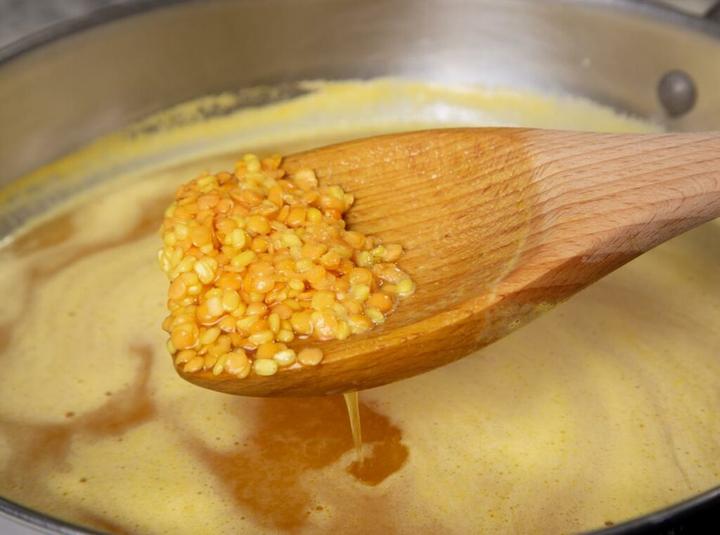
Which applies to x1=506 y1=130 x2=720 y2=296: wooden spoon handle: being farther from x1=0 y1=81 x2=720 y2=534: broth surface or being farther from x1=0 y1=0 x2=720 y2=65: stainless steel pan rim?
x1=0 y1=0 x2=720 y2=65: stainless steel pan rim

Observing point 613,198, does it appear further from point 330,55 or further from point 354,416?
point 330,55

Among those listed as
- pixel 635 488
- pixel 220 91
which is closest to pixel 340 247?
pixel 635 488

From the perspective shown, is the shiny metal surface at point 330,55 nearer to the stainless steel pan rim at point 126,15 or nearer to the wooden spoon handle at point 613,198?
the stainless steel pan rim at point 126,15

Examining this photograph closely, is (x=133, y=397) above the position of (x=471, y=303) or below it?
below

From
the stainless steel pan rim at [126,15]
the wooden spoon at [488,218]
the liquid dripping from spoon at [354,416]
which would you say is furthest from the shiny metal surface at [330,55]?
the liquid dripping from spoon at [354,416]

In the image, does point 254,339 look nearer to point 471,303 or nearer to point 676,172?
point 471,303

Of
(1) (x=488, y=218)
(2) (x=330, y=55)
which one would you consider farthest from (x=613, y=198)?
(2) (x=330, y=55)

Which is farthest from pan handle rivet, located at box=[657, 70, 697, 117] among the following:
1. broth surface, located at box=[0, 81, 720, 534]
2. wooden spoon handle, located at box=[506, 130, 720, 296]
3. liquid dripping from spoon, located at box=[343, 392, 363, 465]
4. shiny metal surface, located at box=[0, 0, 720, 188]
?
liquid dripping from spoon, located at box=[343, 392, 363, 465]
